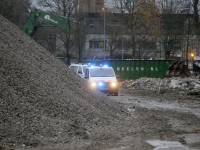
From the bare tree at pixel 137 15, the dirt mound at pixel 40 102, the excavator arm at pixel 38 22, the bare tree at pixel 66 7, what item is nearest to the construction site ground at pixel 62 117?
the dirt mound at pixel 40 102

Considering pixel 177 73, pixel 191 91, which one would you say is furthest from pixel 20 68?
pixel 177 73

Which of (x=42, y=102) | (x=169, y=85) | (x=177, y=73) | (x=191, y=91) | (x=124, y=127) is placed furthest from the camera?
(x=177, y=73)

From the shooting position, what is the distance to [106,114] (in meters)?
11.4

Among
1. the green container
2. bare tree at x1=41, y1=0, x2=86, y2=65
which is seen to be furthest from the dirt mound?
bare tree at x1=41, y1=0, x2=86, y2=65

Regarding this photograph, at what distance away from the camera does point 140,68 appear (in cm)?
3312

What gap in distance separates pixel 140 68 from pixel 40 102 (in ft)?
80.1

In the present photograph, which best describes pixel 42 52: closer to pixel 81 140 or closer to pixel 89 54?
pixel 81 140

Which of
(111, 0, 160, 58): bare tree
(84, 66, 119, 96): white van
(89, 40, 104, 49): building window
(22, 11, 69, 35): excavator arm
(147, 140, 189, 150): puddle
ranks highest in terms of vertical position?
(111, 0, 160, 58): bare tree

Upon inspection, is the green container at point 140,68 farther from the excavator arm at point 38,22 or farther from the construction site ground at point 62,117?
the construction site ground at point 62,117

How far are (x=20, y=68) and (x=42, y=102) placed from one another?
6.39ft

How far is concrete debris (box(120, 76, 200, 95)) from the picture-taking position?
953 inches

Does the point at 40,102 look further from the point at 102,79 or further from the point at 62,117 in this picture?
the point at 102,79

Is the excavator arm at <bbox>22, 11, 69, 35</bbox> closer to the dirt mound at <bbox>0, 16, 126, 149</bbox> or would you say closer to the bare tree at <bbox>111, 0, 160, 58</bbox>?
the bare tree at <bbox>111, 0, 160, 58</bbox>

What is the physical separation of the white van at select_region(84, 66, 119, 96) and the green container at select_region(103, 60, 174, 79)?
11.5m
